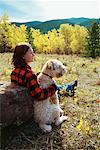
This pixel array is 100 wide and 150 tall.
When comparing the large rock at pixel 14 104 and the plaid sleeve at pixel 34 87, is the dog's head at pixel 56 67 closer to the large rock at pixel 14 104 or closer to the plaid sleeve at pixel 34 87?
the plaid sleeve at pixel 34 87

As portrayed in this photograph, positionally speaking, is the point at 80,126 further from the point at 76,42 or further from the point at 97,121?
the point at 76,42

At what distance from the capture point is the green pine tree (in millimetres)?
34906

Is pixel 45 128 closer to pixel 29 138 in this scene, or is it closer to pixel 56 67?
pixel 29 138

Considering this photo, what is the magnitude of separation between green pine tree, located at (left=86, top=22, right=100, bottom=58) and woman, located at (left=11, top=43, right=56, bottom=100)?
→ 1105 inches

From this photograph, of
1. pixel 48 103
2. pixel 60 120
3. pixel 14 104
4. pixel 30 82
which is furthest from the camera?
pixel 60 120

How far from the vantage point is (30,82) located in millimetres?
6730

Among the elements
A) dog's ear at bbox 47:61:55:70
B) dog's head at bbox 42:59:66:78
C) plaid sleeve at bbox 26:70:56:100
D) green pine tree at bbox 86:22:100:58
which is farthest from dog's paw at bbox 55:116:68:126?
green pine tree at bbox 86:22:100:58

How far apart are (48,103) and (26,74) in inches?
28.9

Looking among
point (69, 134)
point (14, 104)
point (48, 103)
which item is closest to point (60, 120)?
point (69, 134)

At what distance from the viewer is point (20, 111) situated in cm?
660

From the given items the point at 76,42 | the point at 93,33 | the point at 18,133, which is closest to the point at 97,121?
the point at 18,133

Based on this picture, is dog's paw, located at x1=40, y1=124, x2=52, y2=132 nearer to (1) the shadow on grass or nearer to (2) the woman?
(1) the shadow on grass

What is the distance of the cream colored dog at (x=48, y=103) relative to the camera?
271 inches

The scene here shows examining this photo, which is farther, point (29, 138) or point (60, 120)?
point (60, 120)
